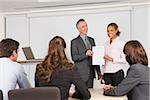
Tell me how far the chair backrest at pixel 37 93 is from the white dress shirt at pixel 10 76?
366 millimetres

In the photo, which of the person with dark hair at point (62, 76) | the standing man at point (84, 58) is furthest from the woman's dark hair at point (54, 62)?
the standing man at point (84, 58)

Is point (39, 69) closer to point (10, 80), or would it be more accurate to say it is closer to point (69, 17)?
point (10, 80)

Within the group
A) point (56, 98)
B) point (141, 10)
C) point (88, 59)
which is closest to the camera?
point (56, 98)

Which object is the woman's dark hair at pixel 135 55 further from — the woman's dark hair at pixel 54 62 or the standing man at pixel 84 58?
the standing man at pixel 84 58

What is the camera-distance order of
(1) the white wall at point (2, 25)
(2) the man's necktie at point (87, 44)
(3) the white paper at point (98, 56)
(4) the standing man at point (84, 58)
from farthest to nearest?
(1) the white wall at point (2, 25) < (2) the man's necktie at point (87, 44) < (4) the standing man at point (84, 58) < (3) the white paper at point (98, 56)

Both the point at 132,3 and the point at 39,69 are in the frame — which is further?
the point at 132,3

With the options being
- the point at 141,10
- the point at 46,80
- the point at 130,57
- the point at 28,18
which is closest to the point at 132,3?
the point at 141,10

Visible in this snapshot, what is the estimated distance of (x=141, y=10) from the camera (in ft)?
18.1

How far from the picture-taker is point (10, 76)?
2.27 meters

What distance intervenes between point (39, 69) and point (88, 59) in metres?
1.15

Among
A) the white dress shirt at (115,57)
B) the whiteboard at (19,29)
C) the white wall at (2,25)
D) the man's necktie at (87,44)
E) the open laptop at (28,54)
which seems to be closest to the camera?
the white dress shirt at (115,57)

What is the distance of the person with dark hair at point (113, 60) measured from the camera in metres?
3.04

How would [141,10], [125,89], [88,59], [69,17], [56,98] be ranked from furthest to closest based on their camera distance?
[69,17], [141,10], [88,59], [125,89], [56,98]

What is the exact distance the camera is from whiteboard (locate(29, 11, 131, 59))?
5.62 metres
